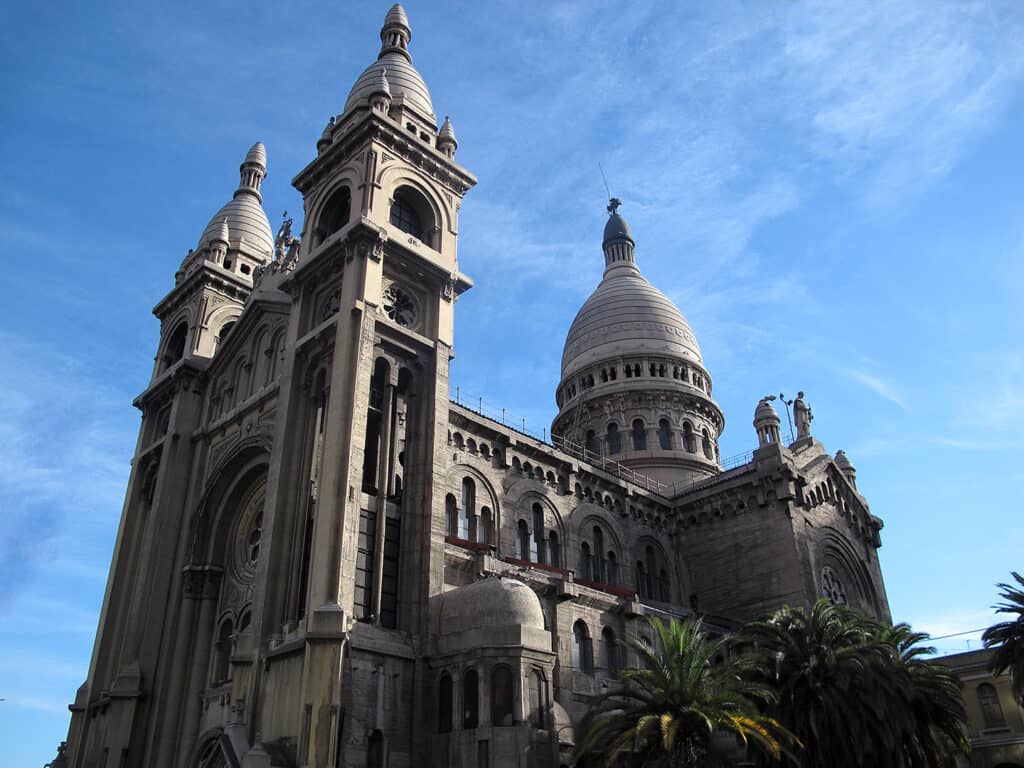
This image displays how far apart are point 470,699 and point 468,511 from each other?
10.5m

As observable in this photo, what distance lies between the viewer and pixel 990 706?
1580 inches

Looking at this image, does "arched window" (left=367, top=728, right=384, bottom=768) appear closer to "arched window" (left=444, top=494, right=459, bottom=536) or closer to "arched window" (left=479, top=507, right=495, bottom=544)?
"arched window" (left=444, top=494, right=459, bottom=536)

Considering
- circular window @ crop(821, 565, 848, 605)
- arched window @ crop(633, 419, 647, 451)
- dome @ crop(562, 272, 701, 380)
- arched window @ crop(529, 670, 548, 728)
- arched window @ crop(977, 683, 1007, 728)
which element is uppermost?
dome @ crop(562, 272, 701, 380)

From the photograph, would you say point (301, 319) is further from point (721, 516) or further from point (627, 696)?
point (721, 516)

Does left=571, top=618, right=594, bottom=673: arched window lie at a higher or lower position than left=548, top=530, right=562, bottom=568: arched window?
lower

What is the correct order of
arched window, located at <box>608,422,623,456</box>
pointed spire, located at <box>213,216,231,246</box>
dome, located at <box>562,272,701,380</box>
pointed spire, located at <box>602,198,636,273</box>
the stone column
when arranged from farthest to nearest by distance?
pointed spire, located at <box>602,198,636,273</box>, dome, located at <box>562,272,701,380</box>, arched window, located at <box>608,422,623,456</box>, pointed spire, located at <box>213,216,231,246</box>, the stone column

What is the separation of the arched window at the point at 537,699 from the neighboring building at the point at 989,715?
21.1m

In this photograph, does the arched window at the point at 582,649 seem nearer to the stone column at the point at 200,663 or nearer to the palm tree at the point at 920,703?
the palm tree at the point at 920,703

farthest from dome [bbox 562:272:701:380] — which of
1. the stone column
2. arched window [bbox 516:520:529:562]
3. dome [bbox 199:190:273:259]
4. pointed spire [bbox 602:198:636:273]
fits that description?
the stone column

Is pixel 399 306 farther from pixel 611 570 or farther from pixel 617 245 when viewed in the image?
pixel 617 245

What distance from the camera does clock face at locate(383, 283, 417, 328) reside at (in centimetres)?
3491

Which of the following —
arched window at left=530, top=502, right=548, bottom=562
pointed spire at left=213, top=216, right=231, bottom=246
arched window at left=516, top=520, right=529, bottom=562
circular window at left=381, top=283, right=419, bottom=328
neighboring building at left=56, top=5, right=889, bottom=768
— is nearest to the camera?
neighboring building at left=56, top=5, right=889, bottom=768

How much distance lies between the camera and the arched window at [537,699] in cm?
2642

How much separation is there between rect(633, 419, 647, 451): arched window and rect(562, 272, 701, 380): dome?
18.0 feet
